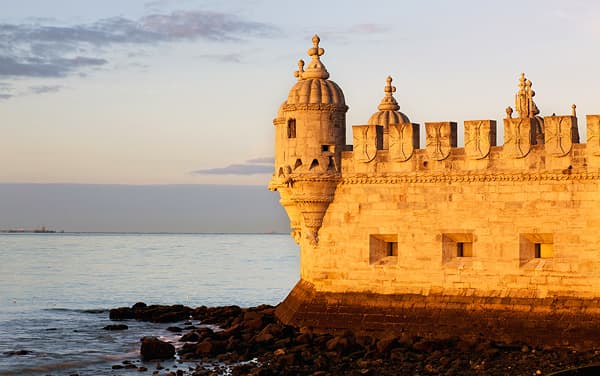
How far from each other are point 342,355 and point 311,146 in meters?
7.31

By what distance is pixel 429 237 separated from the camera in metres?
33.4

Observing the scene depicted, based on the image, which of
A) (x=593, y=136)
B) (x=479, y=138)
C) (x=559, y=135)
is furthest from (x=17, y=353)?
(x=593, y=136)

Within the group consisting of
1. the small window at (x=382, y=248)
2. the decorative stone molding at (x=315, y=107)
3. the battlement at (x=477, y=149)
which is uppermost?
the decorative stone molding at (x=315, y=107)

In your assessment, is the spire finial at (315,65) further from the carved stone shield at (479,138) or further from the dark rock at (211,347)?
the dark rock at (211,347)

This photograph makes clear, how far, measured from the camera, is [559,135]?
31578mm

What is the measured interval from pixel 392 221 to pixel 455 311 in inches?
136

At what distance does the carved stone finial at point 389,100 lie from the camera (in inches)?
1560

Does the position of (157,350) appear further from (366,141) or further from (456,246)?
(456,246)

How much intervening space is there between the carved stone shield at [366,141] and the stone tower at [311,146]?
93cm

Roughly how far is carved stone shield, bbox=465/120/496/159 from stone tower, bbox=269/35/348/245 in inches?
175

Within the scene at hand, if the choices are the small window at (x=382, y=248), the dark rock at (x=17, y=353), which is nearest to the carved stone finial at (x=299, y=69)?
the small window at (x=382, y=248)

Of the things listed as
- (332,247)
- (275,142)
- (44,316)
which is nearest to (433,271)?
(332,247)

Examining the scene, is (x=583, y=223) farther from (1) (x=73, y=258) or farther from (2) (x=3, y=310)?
(1) (x=73, y=258)

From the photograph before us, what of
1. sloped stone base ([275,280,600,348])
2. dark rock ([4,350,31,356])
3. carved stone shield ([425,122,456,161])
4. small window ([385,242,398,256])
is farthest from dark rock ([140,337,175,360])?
carved stone shield ([425,122,456,161])
